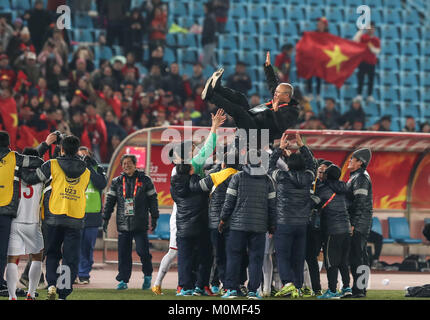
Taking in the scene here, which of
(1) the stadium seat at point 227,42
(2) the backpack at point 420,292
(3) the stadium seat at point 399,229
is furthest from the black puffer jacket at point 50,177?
(1) the stadium seat at point 227,42

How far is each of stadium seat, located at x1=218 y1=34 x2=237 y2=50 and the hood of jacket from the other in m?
14.7

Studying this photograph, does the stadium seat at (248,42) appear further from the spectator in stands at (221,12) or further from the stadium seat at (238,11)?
the stadium seat at (238,11)

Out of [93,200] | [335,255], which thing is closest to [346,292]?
[335,255]

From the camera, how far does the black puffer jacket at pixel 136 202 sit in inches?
472

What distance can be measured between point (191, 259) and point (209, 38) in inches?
488

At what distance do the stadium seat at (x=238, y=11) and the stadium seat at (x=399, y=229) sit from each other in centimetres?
992

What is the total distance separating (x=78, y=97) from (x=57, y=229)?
928cm

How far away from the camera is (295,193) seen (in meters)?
11.0

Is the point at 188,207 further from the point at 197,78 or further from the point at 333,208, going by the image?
the point at 197,78

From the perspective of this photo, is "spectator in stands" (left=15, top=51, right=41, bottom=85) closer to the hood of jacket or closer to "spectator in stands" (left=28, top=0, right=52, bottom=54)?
"spectator in stands" (left=28, top=0, right=52, bottom=54)

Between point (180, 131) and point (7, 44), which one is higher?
point (7, 44)
